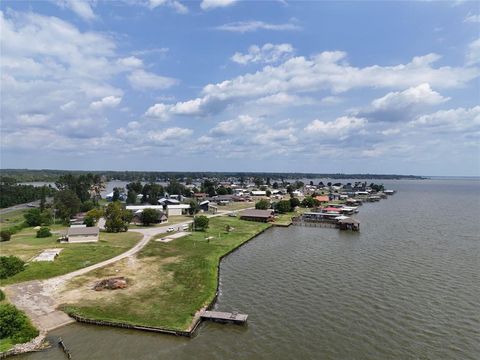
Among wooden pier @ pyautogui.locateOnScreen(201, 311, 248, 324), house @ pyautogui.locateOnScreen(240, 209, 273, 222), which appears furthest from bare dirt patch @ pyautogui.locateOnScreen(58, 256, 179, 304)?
house @ pyautogui.locateOnScreen(240, 209, 273, 222)

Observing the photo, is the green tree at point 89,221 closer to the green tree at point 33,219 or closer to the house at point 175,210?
the green tree at point 33,219

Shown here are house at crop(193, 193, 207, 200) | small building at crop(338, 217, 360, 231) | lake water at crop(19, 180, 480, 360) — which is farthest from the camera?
house at crop(193, 193, 207, 200)

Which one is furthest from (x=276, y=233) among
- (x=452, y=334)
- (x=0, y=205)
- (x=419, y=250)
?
(x=0, y=205)

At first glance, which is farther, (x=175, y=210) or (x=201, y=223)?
(x=175, y=210)

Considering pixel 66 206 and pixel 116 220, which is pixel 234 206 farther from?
pixel 116 220

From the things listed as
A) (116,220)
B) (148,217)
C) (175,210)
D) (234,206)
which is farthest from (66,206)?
(234,206)

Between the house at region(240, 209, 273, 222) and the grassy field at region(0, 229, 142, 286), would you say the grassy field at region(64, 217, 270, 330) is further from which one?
the house at region(240, 209, 273, 222)
